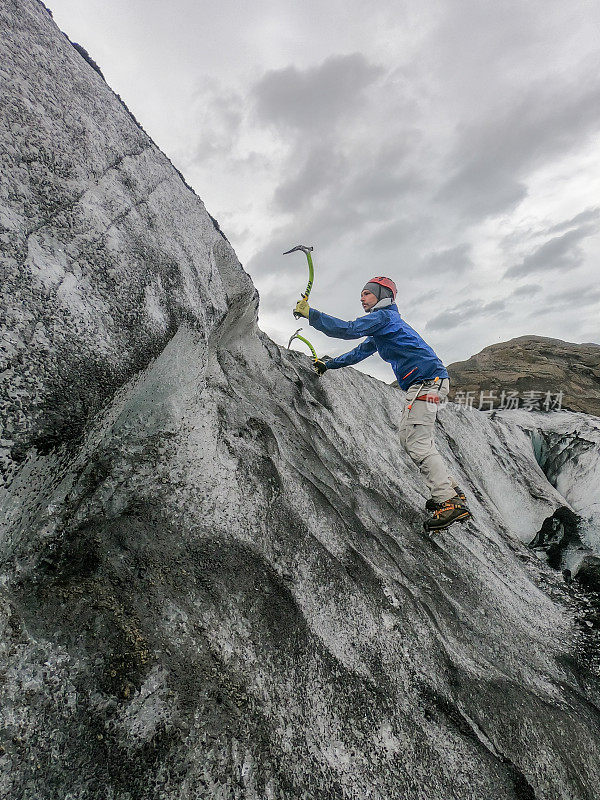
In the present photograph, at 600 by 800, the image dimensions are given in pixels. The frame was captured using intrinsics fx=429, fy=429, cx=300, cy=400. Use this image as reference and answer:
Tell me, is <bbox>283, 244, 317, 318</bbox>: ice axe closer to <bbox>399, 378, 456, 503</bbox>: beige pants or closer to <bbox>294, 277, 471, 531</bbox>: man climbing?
<bbox>294, 277, 471, 531</bbox>: man climbing

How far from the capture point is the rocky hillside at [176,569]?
2.16 m

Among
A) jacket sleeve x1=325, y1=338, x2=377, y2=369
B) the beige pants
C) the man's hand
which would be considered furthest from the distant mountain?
the man's hand

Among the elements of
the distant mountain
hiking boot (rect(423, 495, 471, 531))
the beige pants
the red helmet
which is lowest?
hiking boot (rect(423, 495, 471, 531))

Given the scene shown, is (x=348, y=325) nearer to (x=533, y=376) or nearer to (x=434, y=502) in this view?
(x=434, y=502)

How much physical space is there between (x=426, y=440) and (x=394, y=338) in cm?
146

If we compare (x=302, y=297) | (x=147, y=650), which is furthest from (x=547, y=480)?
(x=147, y=650)

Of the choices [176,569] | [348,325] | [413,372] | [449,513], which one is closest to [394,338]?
[413,372]

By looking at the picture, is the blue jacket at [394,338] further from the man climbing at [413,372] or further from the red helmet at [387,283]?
the red helmet at [387,283]

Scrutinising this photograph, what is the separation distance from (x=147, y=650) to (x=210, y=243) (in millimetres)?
3842

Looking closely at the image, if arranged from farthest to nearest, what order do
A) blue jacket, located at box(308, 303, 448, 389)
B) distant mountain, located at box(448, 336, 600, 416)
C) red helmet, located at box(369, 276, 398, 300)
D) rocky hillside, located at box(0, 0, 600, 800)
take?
distant mountain, located at box(448, 336, 600, 416), red helmet, located at box(369, 276, 398, 300), blue jacket, located at box(308, 303, 448, 389), rocky hillside, located at box(0, 0, 600, 800)

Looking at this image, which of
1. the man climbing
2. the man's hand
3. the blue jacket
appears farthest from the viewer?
the man's hand

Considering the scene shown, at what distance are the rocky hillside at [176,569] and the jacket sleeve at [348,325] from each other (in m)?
1.32

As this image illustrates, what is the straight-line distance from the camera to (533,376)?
61.6ft

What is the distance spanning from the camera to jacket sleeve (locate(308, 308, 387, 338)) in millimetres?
5777
